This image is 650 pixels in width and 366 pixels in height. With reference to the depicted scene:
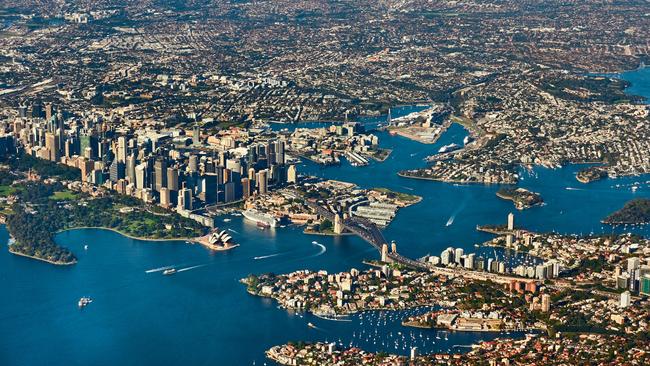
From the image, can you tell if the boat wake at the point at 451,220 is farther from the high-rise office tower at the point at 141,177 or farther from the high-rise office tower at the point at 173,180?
the high-rise office tower at the point at 141,177

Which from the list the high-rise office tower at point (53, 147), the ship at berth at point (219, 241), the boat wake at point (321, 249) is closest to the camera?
the boat wake at point (321, 249)

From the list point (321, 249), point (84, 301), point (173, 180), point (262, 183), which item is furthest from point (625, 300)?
point (173, 180)

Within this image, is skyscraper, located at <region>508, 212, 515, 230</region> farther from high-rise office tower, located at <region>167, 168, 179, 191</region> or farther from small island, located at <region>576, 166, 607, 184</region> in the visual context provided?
high-rise office tower, located at <region>167, 168, 179, 191</region>

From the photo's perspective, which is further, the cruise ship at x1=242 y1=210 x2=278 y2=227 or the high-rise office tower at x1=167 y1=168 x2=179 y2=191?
the high-rise office tower at x1=167 y1=168 x2=179 y2=191

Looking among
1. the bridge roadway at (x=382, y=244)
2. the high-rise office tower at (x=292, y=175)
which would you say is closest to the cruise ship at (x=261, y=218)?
the bridge roadway at (x=382, y=244)

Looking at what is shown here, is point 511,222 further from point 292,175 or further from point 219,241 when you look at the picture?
point 292,175

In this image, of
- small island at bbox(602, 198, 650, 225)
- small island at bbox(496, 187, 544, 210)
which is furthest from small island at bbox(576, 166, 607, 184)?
small island at bbox(602, 198, 650, 225)
